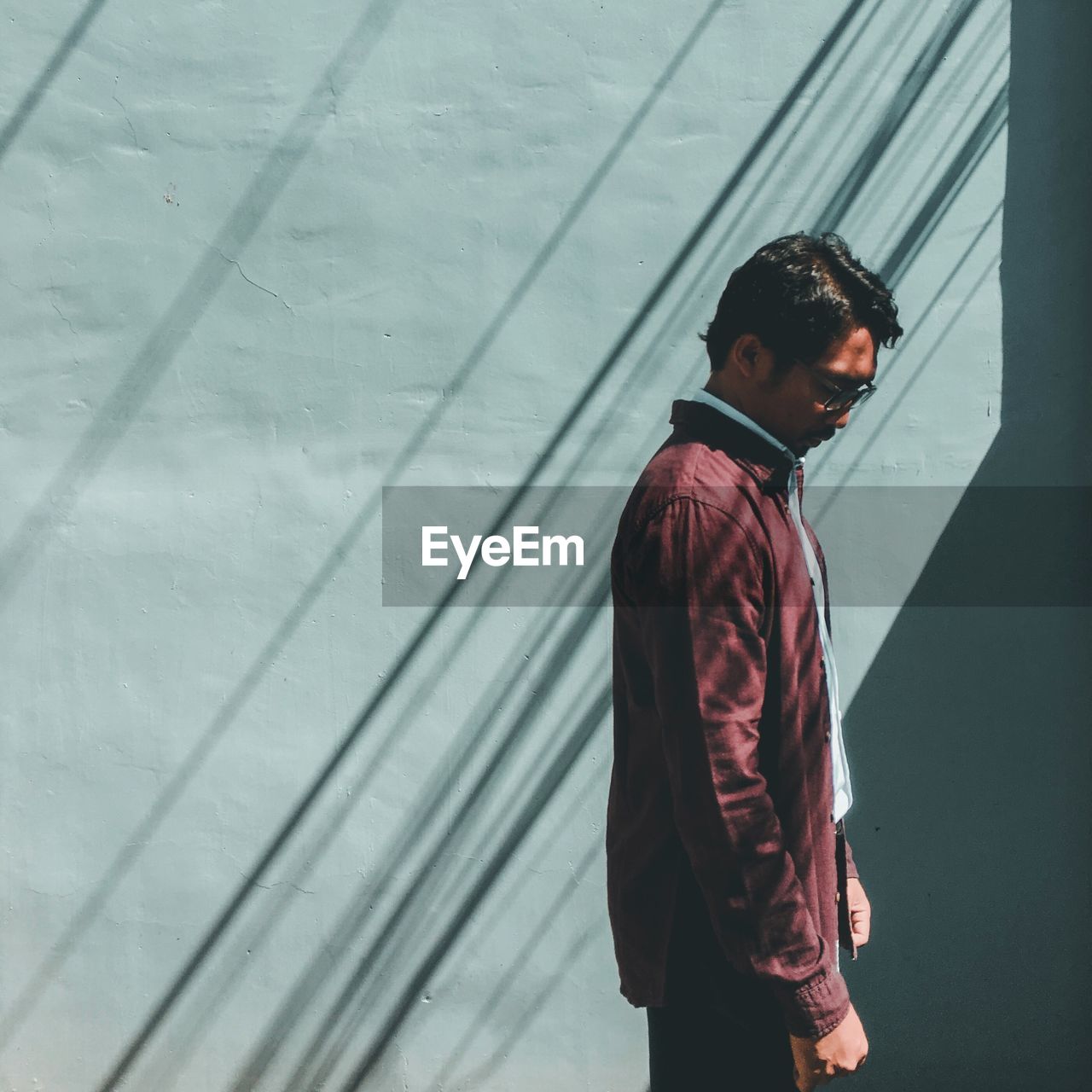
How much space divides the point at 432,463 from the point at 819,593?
130cm

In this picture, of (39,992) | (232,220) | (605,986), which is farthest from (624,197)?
(39,992)

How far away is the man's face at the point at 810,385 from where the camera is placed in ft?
7.94

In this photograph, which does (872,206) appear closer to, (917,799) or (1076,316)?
(1076,316)

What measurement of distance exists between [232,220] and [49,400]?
29.3 inches

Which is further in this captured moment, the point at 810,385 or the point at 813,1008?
the point at 810,385

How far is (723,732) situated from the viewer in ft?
7.13

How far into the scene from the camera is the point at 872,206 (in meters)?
3.41

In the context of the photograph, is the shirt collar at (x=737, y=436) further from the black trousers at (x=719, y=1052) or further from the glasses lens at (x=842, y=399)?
the black trousers at (x=719, y=1052)

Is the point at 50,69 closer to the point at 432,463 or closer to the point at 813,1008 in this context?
the point at 432,463

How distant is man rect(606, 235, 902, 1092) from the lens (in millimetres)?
2191

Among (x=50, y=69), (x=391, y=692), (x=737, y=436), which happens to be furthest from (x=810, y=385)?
(x=50, y=69)

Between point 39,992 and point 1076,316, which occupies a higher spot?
point 1076,316

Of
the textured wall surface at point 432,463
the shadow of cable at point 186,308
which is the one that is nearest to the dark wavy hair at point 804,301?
the textured wall surface at point 432,463

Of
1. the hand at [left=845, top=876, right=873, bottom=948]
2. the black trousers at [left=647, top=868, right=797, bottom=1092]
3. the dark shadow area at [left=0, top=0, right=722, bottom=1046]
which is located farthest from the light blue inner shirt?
the dark shadow area at [left=0, top=0, right=722, bottom=1046]
